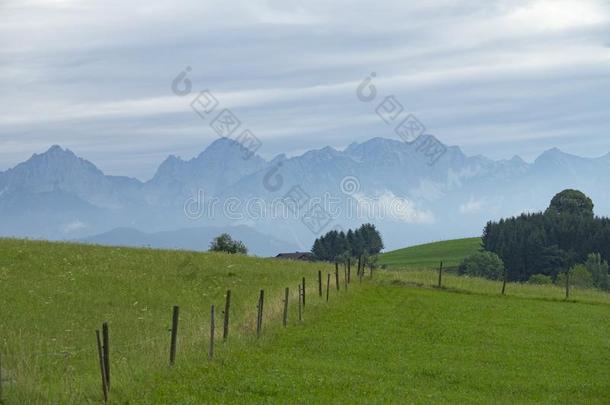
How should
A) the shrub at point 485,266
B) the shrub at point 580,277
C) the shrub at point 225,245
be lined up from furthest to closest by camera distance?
the shrub at point 485,266 → the shrub at point 580,277 → the shrub at point 225,245

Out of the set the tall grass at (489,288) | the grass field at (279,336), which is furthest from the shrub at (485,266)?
the grass field at (279,336)

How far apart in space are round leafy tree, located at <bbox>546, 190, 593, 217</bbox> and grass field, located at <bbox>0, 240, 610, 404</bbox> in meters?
120

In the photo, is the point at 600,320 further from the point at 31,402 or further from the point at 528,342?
the point at 31,402

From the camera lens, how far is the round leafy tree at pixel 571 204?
190 m

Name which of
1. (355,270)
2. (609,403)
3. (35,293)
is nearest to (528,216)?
(355,270)

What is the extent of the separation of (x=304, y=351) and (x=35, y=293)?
78.1 feet

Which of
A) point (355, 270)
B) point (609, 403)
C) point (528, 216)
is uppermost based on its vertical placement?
point (528, 216)

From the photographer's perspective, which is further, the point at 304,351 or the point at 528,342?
the point at 528,342

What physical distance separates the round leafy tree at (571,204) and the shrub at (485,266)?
29.3 m

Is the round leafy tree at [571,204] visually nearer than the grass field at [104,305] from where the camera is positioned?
No

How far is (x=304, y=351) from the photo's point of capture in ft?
111

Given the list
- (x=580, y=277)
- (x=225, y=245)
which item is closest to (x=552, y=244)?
(x=580, y=277)

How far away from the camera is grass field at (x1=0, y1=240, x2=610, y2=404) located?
25734 millimetres

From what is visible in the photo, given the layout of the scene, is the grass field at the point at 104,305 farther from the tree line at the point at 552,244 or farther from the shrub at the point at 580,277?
the tree line at the point at 552,244
